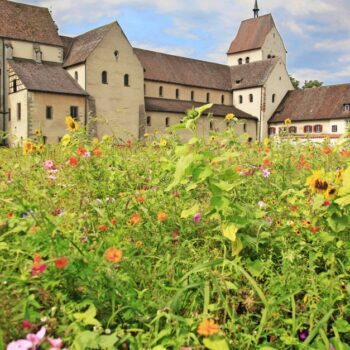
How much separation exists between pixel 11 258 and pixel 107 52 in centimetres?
3282

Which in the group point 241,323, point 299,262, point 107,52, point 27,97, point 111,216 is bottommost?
point 241,323

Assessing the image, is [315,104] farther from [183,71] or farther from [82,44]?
[82,44]

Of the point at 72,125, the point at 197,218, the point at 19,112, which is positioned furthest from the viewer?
the point at 19,112

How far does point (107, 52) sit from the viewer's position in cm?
3288

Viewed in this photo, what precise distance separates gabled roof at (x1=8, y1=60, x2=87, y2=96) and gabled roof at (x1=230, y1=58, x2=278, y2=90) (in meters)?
19.3

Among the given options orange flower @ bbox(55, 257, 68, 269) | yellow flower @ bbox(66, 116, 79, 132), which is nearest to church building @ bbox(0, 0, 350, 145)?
yellow flower @ bbox(66, 116, 79, 132)

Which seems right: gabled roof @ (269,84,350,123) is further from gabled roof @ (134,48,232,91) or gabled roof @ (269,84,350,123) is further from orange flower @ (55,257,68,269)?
orange flower @ (55,257,68,269)

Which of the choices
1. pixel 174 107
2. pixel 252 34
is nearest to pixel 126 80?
pixel 174 107

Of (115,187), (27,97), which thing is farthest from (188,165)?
(27,97)

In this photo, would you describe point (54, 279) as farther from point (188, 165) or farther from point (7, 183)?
point (7, 183)

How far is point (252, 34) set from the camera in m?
51.4

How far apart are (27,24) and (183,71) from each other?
625 inches

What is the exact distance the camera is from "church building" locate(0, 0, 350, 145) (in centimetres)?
3039

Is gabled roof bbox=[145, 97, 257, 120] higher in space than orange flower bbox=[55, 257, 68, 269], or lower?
higher
